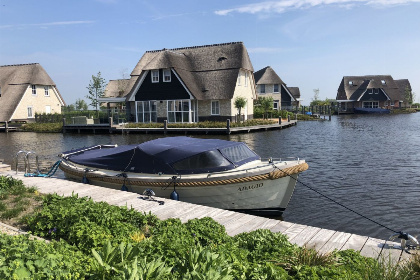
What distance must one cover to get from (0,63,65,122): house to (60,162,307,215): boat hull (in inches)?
1963

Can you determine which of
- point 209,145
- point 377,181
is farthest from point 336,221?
point 377,181

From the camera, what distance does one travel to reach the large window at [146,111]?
44062 mm

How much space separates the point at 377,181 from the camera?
52.1 feet

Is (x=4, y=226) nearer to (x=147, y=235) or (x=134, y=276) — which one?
(x=147, y=235)

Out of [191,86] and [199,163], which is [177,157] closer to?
[199,163]

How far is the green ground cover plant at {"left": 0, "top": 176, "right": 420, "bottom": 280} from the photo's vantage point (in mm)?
4129

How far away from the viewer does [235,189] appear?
1073cm

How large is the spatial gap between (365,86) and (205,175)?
89.5 m

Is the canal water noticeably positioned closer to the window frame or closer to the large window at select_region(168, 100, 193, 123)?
the large window at select_region(168, 100, 193, 123)

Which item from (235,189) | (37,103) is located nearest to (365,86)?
Answer: (37,103)

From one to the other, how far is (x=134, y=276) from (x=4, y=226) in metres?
4.95

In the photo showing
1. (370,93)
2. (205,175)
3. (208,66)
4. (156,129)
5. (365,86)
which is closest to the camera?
(205,175)

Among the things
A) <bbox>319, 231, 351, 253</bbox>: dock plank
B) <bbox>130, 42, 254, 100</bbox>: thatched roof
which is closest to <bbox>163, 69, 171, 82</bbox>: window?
<bbox>130, 42, 254, 100</bbox>: thatched roof

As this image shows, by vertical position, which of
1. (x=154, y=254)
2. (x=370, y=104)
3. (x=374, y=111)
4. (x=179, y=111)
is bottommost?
(x=154, y=254)
